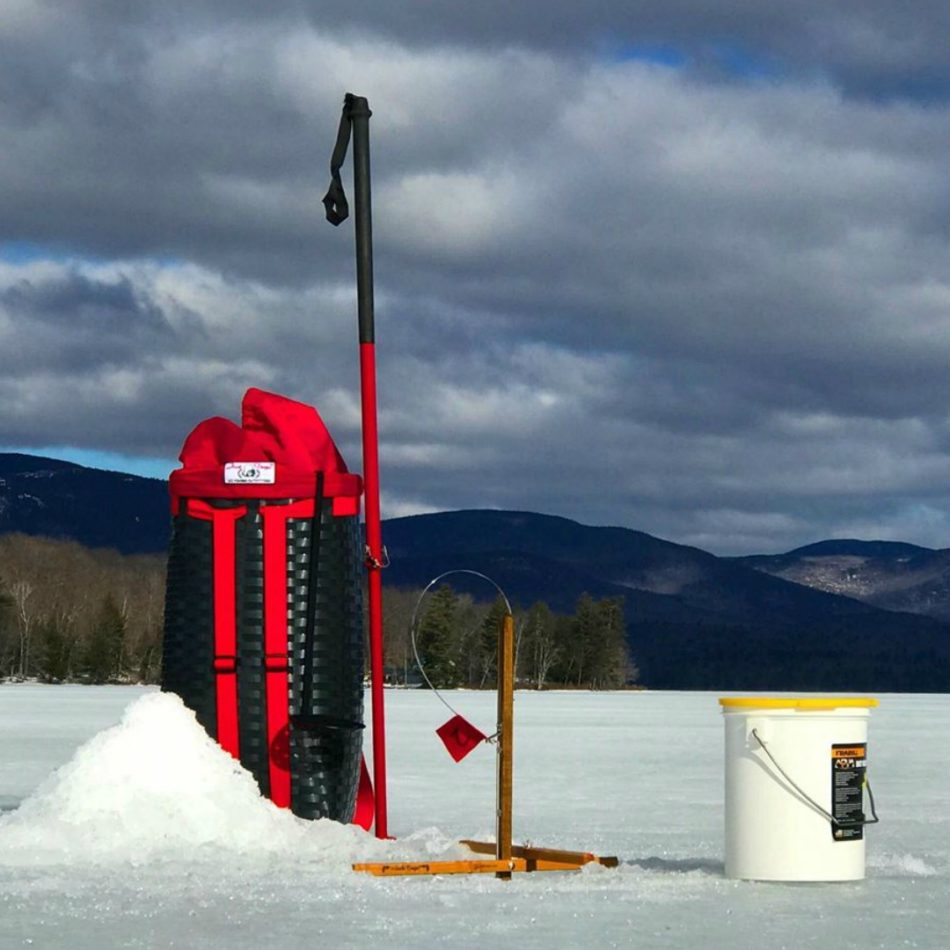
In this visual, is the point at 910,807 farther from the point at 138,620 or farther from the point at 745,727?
the point at 138,620

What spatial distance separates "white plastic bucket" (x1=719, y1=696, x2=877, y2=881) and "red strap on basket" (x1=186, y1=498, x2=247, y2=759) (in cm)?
250

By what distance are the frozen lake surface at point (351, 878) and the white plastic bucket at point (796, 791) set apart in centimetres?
11

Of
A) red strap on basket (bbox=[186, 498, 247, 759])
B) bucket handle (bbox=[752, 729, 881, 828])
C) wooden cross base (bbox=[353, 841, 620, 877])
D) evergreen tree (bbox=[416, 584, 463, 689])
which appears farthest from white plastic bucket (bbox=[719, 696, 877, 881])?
evergreen tree (bbox=[416, 584, 463, 689])

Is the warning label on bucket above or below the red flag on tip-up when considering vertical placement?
below

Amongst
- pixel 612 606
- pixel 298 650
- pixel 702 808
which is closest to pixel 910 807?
pixel 702 808

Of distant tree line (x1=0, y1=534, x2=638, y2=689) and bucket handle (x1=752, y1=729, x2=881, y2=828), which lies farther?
distant tree line (x1=0, y1=534, x2=638, y2=689)

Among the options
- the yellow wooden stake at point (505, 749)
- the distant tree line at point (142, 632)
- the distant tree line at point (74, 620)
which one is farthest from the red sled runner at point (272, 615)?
the distant tree line at point (74, 620)

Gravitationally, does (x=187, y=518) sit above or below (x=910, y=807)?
above

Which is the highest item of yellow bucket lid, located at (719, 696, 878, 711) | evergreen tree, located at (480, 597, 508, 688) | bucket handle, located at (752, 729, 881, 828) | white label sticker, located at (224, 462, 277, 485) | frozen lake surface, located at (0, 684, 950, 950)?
white label sticker, located at (224, 462, 277, 485)

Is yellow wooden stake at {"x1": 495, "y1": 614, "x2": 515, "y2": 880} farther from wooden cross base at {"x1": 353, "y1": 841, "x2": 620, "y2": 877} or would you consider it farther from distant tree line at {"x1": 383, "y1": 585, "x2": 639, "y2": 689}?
distant tree line at {"x1": 383, "y1": 585, "x2": 639, "y2": 689}

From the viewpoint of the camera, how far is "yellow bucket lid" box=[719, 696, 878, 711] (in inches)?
268

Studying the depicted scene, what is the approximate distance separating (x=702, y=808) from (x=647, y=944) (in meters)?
6.51

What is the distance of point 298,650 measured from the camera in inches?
327

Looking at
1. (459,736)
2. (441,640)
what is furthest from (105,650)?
(459,736)
